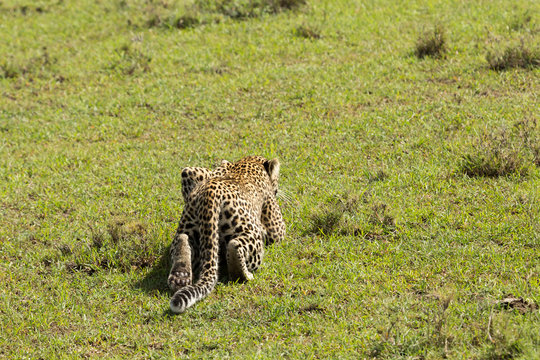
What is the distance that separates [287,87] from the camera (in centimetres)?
1347

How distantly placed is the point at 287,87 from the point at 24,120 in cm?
475

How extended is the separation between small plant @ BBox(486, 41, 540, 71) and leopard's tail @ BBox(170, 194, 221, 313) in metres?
6.92

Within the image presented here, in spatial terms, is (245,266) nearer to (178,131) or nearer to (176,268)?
(176,268)

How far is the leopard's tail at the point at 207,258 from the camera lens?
7.32 m

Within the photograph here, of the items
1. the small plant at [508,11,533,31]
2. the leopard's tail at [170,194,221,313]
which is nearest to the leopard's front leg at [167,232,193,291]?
the leopard's tail at [170,194,221,313]

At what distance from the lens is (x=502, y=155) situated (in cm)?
978

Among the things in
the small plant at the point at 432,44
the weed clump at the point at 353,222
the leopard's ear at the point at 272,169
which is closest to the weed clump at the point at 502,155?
the weed clump at the point at 353,222

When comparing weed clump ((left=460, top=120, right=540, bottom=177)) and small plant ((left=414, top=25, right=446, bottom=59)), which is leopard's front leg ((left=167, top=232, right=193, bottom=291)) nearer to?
weed clump ((left=460, top=120, right=540, bottom=177))

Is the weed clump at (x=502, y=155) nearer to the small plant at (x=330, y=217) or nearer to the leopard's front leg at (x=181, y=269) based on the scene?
the small plant at (x=330, y=217)

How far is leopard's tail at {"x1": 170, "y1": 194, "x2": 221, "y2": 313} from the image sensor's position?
7.32 m

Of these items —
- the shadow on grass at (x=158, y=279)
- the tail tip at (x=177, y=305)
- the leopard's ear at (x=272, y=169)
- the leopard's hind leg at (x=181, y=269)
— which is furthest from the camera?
the leopard's ear at (x=272, y=169)

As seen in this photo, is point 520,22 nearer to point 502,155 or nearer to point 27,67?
point 502,155

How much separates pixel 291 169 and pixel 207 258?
3337mm

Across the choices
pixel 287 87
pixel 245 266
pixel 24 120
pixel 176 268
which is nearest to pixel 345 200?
pixel 245 266
